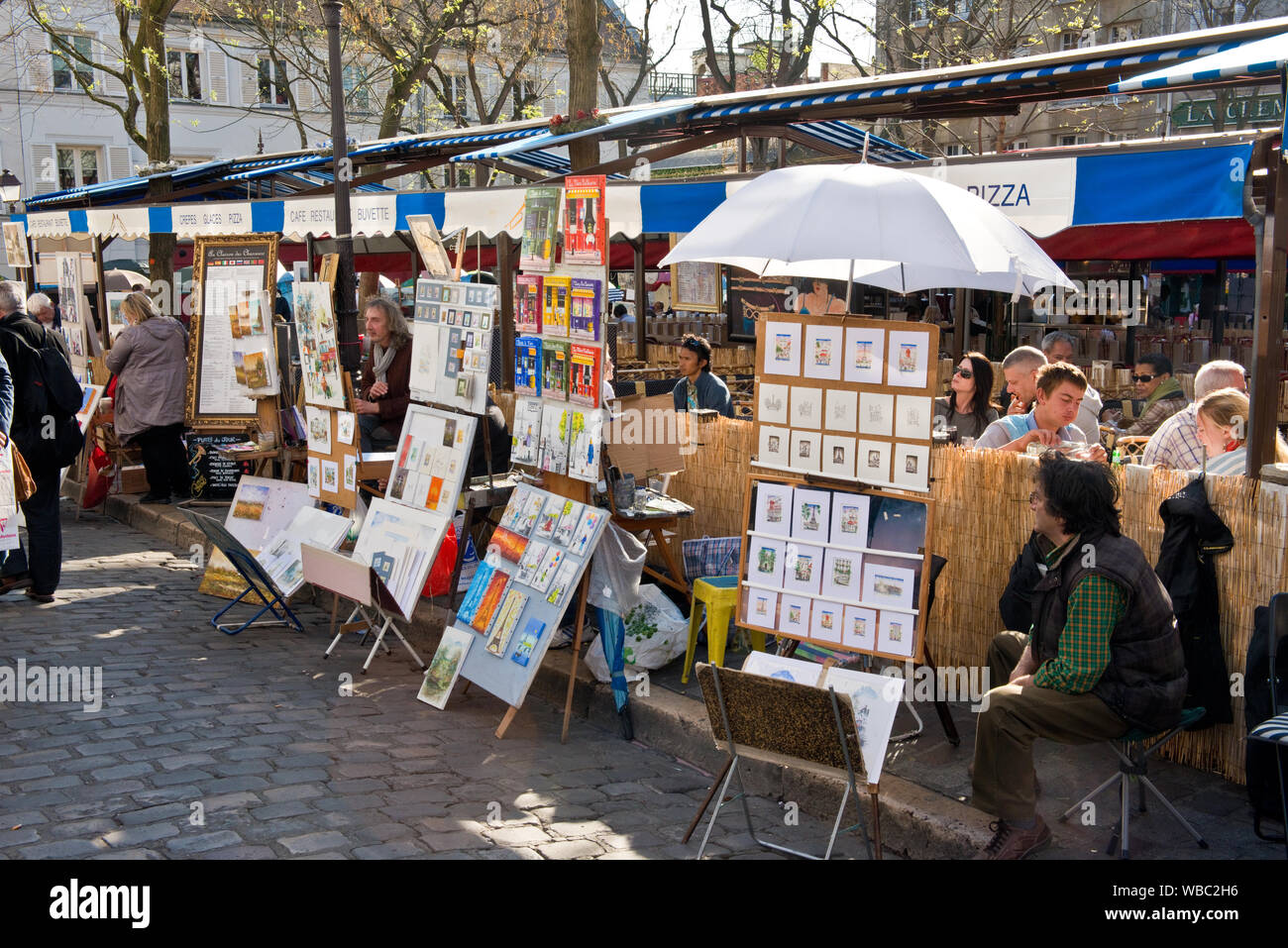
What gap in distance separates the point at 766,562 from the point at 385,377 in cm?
413

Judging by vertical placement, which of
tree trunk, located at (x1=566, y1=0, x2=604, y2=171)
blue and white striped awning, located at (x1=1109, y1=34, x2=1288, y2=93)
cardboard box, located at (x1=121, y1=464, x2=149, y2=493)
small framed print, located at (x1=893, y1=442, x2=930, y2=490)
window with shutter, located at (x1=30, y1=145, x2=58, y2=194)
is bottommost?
cardboard box, located at (x1=121, y1=464, x2=149, y2=493)

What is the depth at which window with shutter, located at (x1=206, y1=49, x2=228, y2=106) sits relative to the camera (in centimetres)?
3872

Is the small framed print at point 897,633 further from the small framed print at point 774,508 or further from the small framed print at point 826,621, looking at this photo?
the small framed print at point 774,508


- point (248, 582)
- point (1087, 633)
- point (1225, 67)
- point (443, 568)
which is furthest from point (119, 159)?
point (1087, 633)

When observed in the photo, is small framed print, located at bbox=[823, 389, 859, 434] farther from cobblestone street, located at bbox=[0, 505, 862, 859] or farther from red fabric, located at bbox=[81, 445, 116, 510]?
red fabric, located at bbox=[81, 445, 116, 510]

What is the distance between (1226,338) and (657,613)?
12.0 m

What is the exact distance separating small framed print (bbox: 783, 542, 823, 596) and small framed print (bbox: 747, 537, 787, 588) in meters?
0.03

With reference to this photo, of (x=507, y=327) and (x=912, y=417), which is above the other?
(x=507, y=327)

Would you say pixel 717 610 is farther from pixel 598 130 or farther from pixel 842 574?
pixel 598 130

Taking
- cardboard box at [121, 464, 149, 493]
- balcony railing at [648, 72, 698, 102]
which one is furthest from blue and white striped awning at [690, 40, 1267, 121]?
balcony railing at [648, 72, 698, 102]

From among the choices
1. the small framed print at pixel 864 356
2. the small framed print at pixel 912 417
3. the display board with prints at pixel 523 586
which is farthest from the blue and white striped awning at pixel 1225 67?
the display board with prints at pixel 523 586

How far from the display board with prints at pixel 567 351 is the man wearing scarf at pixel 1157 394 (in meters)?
4.68

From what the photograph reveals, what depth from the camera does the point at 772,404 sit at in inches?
200

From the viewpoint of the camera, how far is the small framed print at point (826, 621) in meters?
4.89
